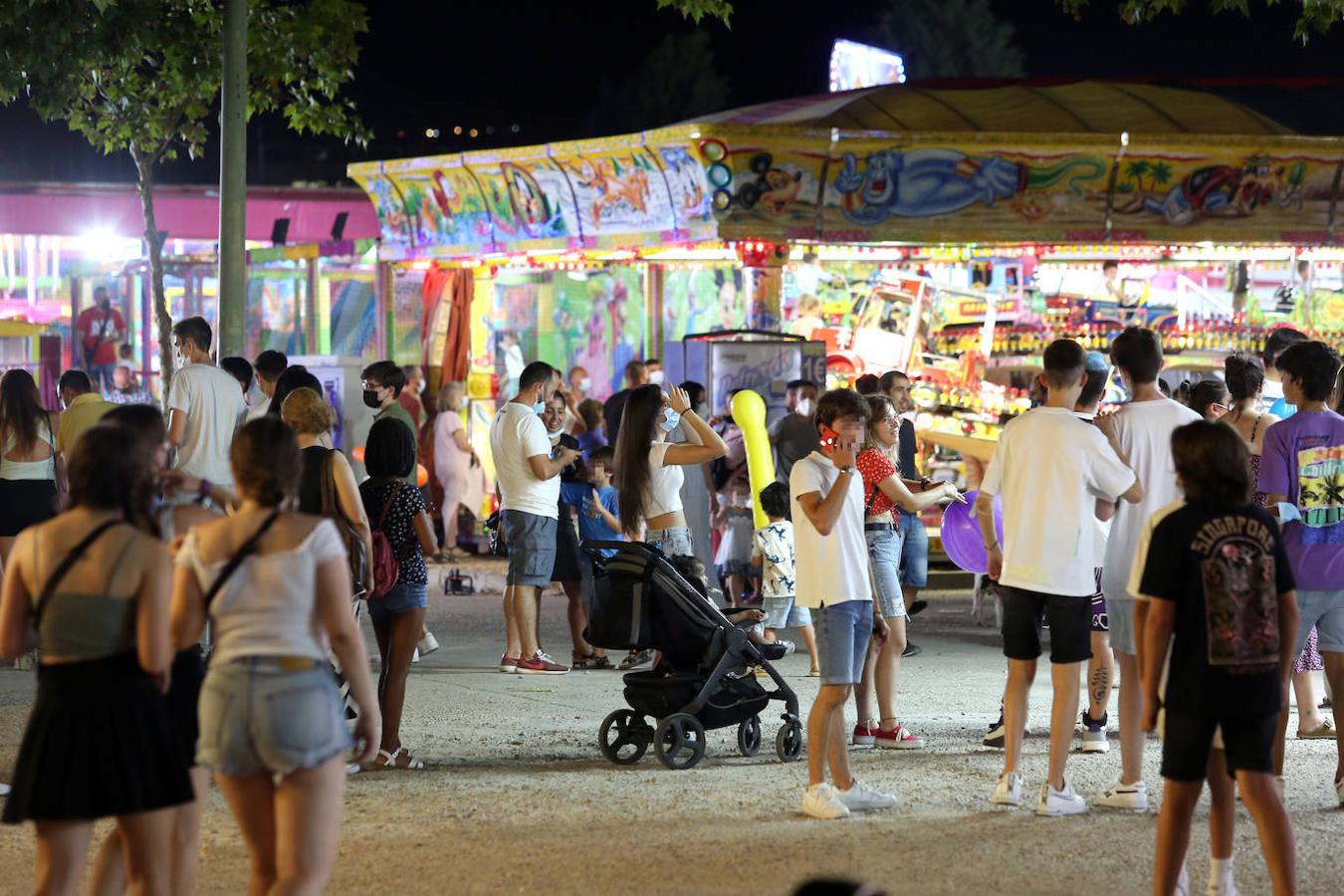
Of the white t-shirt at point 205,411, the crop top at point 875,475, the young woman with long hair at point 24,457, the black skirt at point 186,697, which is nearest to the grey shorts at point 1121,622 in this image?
the crop top at point 875,475

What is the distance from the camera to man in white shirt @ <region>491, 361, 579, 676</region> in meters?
10.4

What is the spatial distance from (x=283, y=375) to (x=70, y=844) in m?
5.48

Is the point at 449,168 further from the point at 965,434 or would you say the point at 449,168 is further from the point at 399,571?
the point at 399,571

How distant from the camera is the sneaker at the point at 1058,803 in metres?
6.87

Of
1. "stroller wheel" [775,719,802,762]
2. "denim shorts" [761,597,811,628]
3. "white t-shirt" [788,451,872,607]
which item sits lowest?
"stroller wheel" [775,719,802,762]

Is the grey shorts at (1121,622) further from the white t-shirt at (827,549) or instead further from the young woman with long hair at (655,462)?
the young woman with long hair at (655,462)

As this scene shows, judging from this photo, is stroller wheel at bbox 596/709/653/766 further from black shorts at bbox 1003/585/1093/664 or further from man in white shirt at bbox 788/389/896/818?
black shorts at bbox 1003/585/1093/664

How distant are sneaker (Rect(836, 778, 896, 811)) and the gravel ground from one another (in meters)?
0.09

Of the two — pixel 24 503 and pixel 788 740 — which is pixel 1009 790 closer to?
pixel 788 740

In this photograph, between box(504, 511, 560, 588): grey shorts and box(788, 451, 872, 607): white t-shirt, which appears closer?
box(788, 451, 872, 607): white t-shirt

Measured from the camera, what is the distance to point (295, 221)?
25.2m

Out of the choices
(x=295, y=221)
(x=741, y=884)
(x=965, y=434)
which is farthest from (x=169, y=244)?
(x=741, y=884)

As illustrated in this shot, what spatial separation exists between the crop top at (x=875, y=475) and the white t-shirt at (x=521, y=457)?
2.30m

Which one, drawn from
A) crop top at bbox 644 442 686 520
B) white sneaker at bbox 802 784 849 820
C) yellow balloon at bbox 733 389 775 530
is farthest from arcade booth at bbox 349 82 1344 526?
white sneaker at bbox 802 784 849 820
